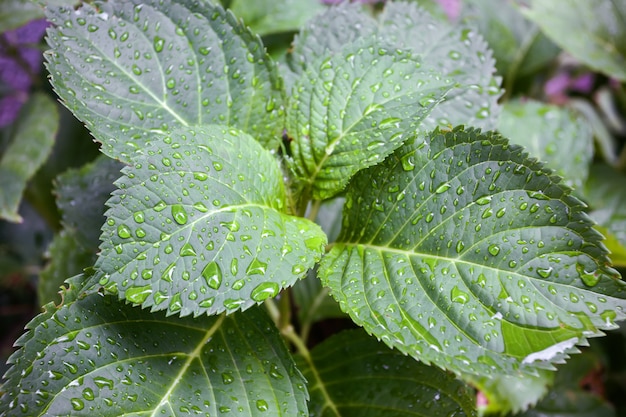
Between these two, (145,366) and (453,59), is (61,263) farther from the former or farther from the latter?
(453,59)

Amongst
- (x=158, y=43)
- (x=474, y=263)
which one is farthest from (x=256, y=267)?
(x=158, y=43)

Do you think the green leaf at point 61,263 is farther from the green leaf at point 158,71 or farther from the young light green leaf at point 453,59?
the young light green leaf at point 453,59

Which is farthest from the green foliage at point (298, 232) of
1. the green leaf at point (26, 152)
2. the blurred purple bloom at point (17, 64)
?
the blurred purple bloom at point (17, 64)

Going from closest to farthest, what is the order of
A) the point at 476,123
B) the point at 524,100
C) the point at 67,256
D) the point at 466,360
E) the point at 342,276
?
1. the point at 466,360
2. the point at 342,276
3. the point at 476,123
4. the point at 67,256
5. the point at 524,100

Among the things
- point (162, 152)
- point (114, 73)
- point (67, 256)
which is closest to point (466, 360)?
point (162, 152)

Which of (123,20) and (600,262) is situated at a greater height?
(123,20)

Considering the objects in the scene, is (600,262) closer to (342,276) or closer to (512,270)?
(512,270)
